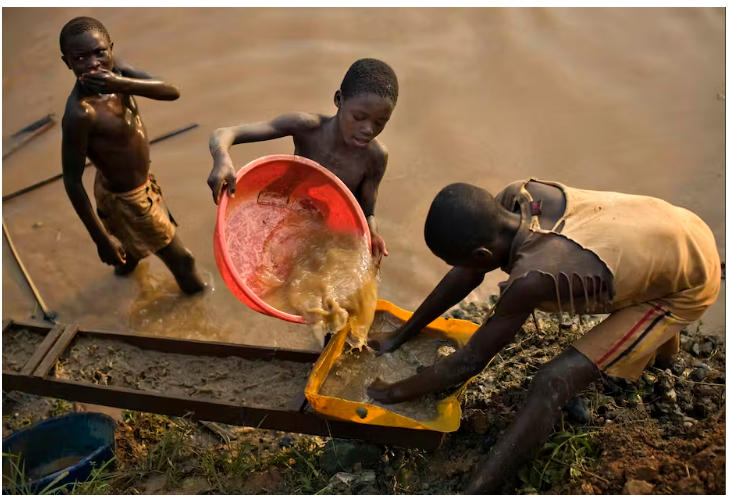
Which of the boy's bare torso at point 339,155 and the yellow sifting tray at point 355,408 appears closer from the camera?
the yellow sifting tray at point 355,408

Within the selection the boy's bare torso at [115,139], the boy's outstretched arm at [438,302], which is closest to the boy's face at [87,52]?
the boy's bare torso at [115,139]

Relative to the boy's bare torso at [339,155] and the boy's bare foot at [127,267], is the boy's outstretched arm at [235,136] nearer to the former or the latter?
the boy's bare torso at [339,155]

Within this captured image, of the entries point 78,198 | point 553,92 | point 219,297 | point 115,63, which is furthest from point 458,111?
point 78,198

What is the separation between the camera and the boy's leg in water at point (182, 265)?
4.05m

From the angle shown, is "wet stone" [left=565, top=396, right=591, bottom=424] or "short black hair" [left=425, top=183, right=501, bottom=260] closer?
"short black hair" [left=425, top=183, right=501, bottom=260]

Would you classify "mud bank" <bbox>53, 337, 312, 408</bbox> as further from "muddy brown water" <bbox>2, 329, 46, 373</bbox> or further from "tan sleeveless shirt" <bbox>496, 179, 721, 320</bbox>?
"tan sleeveless shirt" <bbox>496, 179, 721, 320</bbox>

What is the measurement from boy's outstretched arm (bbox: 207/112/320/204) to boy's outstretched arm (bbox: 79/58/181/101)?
30.3 inches

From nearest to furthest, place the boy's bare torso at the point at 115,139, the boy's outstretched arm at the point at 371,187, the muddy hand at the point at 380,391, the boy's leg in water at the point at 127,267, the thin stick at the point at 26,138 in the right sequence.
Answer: the muddy hand at the point at 380,391 < the boy's outstretched arm at the point at 371,187 < the boy's bare torso at the point at 115,139 < the boy's leg in water at the point at 127,267 < the thin stick at the point at 26,138

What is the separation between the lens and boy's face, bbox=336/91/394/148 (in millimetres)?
2859

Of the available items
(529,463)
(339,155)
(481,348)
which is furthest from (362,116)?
(529,463)

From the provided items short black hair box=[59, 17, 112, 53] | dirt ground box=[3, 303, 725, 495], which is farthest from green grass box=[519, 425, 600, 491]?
short black hair box=[59, 17, 112, 53]

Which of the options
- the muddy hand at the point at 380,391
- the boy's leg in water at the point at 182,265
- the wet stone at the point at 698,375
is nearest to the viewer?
the muddy hand at the point at 380,391

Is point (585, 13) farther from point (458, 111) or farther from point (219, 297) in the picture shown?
point (219, 297)

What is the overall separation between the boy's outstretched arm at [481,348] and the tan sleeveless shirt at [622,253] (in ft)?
0.21
